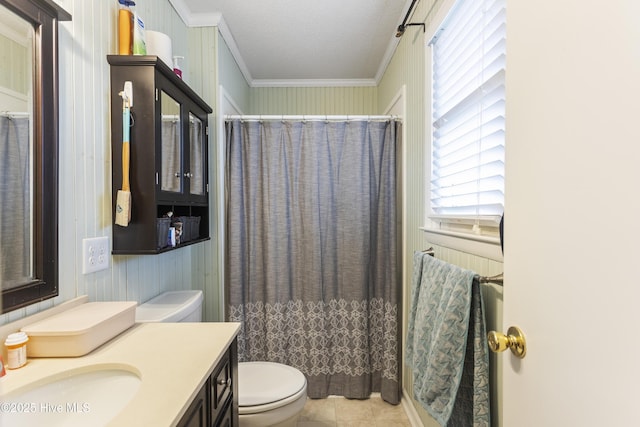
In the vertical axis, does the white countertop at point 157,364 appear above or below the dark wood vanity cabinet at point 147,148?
below

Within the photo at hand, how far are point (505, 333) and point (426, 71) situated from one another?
1.34 meters

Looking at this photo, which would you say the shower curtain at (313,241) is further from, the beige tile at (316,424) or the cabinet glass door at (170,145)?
the cabinet glass door at (170,145)

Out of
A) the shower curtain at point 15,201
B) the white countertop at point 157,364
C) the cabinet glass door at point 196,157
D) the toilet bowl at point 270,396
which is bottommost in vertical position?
the toilet bowl at point 270,396

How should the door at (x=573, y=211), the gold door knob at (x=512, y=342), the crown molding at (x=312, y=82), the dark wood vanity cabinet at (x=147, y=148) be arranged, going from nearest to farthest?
the door at (x=573, y=211) < the gold door knob at (x=512, y=342) < the dark wood vanity cabinet at (x=147, y=148) < the crown molding at (x=312, y=82)

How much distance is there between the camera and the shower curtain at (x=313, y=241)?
2.06 meters

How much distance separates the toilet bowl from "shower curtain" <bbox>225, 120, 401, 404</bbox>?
486mm

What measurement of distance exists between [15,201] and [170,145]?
2.11 feet

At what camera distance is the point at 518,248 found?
0.65m

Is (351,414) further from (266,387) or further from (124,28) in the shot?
(124,28)

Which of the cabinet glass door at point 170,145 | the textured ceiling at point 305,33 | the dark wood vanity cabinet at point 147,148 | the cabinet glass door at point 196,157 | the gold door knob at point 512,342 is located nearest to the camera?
the gold door knob at point 512,342

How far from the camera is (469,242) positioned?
1112 millimetres

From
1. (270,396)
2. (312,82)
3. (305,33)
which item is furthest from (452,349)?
(312,82)

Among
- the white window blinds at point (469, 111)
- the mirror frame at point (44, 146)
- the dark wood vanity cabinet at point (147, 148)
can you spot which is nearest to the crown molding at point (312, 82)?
the white window blinds at point (469, 111)

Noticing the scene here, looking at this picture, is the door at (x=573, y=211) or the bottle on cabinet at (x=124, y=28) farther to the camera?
the bottle on cabinet at (x=124, y=28)
